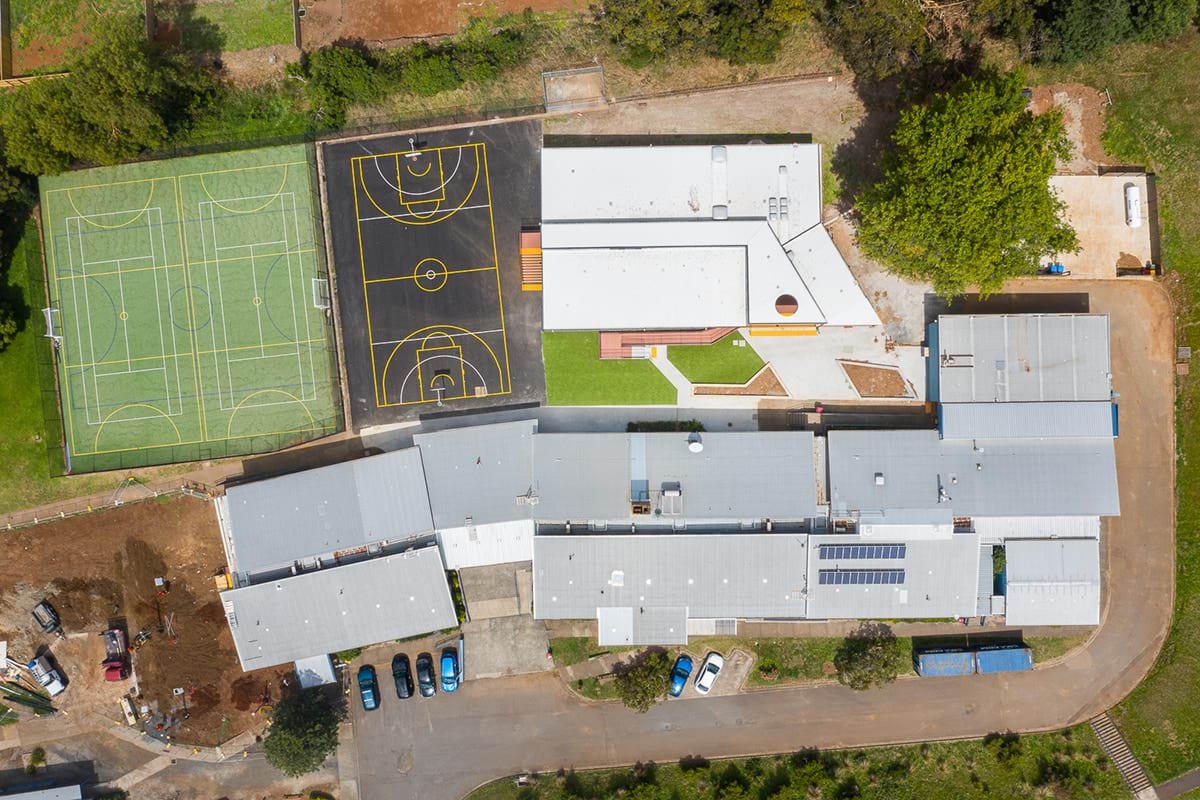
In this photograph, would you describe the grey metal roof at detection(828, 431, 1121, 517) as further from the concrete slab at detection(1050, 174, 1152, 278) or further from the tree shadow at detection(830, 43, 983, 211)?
the tree shadow at detection(830, 43, 983, 211)

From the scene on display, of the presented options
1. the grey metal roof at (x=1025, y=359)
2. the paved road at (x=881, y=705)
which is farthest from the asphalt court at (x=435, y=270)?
the grey metal roof at (x=1025, y=359)

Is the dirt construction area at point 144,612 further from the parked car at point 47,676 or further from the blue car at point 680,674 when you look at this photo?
the blue car at point 680,674

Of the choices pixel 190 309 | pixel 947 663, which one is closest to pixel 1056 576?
pixel 947 663

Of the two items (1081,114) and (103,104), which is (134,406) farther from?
(1081,114)

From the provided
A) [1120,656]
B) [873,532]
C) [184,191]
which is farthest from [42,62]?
[1120,656]

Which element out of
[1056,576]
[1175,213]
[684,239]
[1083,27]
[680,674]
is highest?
[1083,27]
